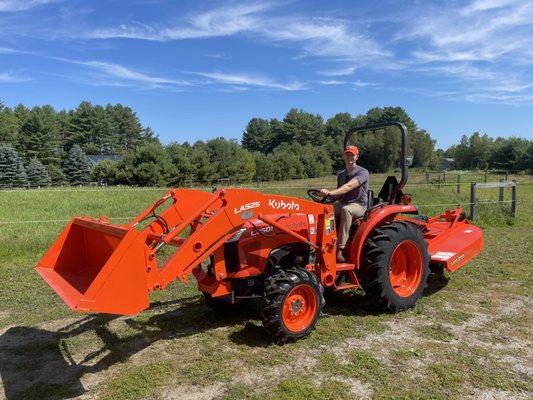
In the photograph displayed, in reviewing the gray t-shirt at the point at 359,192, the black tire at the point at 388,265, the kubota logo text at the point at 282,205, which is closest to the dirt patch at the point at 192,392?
the kubota logo text at the point at 282,205

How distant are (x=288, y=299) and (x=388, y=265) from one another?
1.49 m

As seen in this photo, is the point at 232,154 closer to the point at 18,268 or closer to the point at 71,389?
the point at 18,268

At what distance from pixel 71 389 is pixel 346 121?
112393 mm

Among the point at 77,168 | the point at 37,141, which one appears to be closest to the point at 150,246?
the point at 77,168

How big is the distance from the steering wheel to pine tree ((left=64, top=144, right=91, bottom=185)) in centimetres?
6128

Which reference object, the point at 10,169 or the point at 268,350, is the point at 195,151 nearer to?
the point at 10,169

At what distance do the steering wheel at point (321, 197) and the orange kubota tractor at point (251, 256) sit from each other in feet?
0.06

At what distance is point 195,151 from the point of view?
60.5 m

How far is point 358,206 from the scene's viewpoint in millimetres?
5797

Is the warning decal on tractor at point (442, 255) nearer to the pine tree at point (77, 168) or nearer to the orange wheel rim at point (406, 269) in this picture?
the orange wheel rim at point (406, 269)

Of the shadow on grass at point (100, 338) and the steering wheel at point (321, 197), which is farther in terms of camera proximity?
the steering wheel at point (321, 197)

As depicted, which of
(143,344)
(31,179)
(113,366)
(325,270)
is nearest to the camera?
(113,366)

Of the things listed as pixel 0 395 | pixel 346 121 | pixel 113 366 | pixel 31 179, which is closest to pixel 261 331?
pixel 113 366

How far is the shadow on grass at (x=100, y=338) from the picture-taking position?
4176 mm
